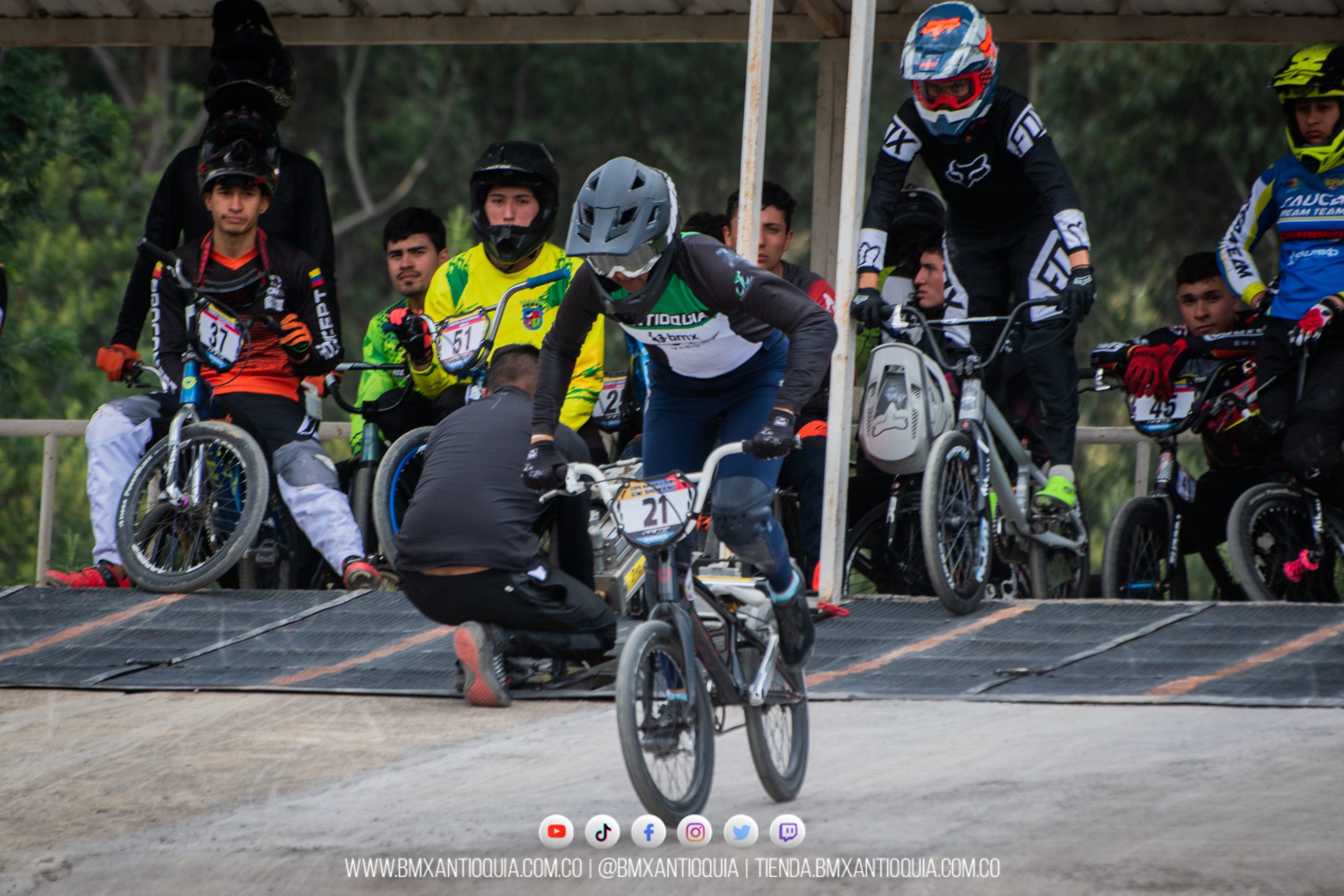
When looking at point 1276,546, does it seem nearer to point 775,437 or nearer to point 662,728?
point 775,437

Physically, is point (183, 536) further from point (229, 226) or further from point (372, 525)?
point (229, 226)

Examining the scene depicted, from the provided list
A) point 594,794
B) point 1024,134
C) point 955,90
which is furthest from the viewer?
point 1024,134

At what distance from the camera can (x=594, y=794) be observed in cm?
569

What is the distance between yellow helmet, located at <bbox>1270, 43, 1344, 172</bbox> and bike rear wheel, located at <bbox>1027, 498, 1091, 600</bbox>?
6.55ft

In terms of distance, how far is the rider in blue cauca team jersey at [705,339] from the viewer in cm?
553

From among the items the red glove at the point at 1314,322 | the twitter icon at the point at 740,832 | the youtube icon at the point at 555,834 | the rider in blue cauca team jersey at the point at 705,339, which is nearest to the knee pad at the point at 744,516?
the rider in blue cauca team jersey at the point at 705,339

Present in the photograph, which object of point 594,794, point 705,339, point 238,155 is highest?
point 238,155

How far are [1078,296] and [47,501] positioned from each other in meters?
5.78

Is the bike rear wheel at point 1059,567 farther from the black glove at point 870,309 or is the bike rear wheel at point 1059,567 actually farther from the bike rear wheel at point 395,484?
the bike rear wheel at point 395,484

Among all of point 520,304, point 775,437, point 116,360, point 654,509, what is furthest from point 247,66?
point 775,437

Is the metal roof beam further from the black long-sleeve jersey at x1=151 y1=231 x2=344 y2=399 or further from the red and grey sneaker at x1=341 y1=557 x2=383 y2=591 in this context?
the red and grey sneaker at x1=341 y1=557 x2=383 y2=591

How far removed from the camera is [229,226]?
29.4ft

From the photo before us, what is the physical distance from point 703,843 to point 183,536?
14.3ft

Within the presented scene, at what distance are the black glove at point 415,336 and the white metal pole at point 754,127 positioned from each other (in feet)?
5.21
